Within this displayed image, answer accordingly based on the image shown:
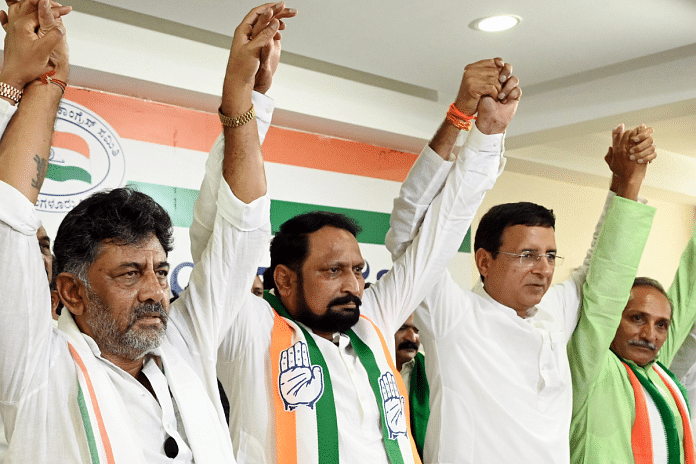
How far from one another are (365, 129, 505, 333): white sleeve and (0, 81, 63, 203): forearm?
130cm

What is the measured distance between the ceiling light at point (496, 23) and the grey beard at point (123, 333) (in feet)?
8.66

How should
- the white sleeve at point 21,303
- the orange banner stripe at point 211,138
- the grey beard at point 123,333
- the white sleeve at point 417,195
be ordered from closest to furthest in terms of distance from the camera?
the white sleeve at point 21,303 → the grey beard at point 123,333 → the white sleeve at point 417,195 → the orange banner stripe at point 211,138

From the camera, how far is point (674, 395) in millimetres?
3283

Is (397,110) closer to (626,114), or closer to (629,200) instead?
(626,114)

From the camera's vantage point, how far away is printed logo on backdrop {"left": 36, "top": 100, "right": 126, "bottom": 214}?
3752 mm

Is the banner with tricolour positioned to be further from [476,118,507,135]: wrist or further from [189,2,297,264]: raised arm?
[476,118,507,135]: wrist

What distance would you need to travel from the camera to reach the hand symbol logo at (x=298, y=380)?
2.07 meters

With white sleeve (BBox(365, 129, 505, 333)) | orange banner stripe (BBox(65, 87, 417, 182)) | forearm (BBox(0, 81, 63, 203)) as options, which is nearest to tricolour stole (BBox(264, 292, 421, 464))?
white sleeve (BBox(365, 129, 505, 333))

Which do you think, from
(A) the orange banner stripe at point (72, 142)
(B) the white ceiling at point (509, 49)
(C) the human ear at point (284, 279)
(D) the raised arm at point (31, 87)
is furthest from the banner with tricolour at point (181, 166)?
(D) the raised arm at point (31, 87)

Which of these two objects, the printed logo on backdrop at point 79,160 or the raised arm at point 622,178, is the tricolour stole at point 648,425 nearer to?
the raised arm at point 622,178

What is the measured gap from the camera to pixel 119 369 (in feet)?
5.50

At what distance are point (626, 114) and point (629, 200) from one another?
1.88m

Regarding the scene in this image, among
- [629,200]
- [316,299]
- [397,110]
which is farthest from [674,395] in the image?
[397,110]

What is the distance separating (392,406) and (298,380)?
0.30 meters
